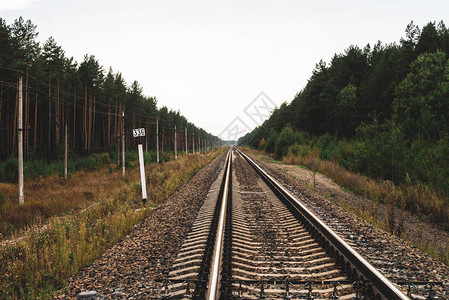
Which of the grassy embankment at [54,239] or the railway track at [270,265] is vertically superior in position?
the railway track at [270,265]

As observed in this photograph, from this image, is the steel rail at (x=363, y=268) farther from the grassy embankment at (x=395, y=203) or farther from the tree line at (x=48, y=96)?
the tree line at (x=48, y=96)

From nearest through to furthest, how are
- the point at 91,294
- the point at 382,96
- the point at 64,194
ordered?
the point at 91,294
the point at 64,194
the point at 382,96

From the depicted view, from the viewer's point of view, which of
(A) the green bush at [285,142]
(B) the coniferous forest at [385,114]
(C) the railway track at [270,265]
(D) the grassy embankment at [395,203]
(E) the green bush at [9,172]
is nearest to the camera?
(C) the railway track at [270,265]

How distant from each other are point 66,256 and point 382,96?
3903cm

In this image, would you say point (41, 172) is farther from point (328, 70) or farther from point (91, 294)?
point (328, 70)

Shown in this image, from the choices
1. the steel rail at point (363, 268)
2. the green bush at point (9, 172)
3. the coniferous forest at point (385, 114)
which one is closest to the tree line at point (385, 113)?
the coniferous forest at point (385, 114)

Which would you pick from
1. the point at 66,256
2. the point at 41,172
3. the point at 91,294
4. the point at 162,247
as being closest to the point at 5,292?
the point at 66,256

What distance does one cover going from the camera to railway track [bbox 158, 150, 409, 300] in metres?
3.04

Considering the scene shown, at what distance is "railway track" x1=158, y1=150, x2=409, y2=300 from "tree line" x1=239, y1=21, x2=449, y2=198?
23.4 ft

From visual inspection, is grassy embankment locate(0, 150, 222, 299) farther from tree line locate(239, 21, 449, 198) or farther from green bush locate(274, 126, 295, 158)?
green bush locate(274, 126, 295, 158)

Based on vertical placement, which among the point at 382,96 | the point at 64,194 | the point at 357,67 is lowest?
the point at 64,194

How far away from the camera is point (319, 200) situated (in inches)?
365

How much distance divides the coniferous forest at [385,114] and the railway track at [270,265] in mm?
5520

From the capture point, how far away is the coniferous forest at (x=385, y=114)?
12.3 metres
